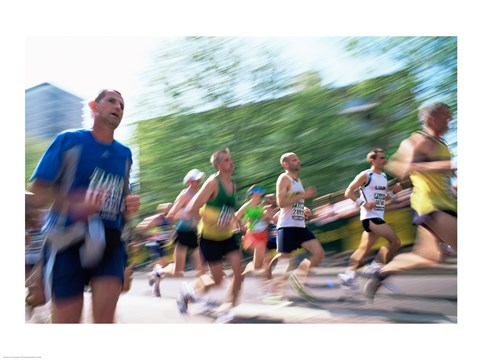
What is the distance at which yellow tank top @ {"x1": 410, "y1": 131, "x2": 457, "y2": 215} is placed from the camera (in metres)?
5.83

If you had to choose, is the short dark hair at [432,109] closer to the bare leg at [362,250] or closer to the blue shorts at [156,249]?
the bare leg at [362,250]

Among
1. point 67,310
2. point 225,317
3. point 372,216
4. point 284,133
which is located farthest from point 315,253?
point 67,310

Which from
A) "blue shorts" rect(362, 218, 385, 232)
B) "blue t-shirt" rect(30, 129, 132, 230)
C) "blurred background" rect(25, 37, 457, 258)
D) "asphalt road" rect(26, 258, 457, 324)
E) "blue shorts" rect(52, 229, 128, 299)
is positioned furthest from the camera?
"blue shorts" rect(362, 218, 385, 232)

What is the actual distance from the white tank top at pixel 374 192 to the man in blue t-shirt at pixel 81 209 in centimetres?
215

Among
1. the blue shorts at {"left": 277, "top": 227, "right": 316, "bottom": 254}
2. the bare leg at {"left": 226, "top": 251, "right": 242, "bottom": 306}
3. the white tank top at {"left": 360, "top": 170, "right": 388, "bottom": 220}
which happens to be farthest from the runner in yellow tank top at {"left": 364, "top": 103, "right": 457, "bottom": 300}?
the bare leg at {"left": 226, "top": 251, "right": 242, "bottom": 306}

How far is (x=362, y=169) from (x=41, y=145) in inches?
110

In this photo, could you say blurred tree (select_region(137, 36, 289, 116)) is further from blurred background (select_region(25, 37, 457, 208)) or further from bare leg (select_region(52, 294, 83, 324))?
bare leg (select_region(52, 294, 83, 324))

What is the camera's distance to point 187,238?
590 cm

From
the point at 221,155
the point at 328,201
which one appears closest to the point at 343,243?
the point at 328,201

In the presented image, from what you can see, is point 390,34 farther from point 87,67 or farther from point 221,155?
point 87,67

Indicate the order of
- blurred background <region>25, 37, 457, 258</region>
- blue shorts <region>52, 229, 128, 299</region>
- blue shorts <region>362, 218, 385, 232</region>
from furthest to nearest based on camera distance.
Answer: blue shorts <region>362, 218, 385, 232</region> → blurred background <region>25, 37, 457, 258</region> → blue shorts <region>52, 229, 128, 299</region>

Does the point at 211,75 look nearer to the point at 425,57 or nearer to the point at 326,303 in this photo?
the point at 425,57

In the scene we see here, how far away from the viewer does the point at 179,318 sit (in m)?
5.87
